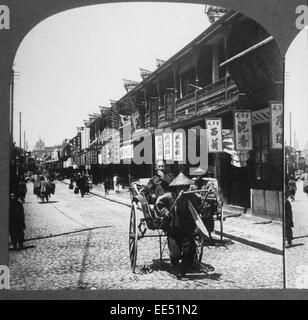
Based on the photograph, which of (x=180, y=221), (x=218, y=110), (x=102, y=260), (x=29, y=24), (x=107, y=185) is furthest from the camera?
(x=218, y=110)

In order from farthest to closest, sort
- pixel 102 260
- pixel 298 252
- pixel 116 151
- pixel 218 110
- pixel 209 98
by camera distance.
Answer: pixel 209 98, pixel 218 110, pixel 116 151, pixel 298 252, pixel 102 260

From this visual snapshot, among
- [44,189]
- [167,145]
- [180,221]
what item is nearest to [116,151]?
[167,145]

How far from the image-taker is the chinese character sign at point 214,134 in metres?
6.81

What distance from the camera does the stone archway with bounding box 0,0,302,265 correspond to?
5.88 m

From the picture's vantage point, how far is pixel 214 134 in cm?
694

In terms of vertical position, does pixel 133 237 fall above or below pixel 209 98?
below

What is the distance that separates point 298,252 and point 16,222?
472 cm

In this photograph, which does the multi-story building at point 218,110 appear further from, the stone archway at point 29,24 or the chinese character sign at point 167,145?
the stone archway at point 29,24

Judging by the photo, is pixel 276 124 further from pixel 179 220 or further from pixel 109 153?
pixel 109 153
